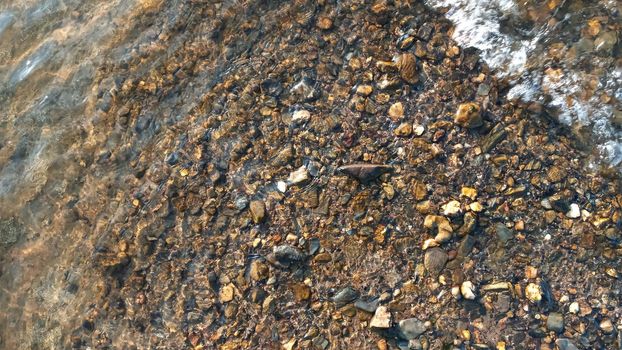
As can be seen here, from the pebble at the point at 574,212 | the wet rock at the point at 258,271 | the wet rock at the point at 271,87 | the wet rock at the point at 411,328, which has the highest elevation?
the wet rock at the point at 271,87

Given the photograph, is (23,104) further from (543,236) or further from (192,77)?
(543,236)

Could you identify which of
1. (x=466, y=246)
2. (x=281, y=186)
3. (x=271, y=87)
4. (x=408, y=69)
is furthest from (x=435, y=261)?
(x=271, y=87)

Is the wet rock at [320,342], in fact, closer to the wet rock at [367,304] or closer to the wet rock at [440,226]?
the wet rock at [367,304]

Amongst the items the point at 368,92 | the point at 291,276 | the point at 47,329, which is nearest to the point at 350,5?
the point at 368,92

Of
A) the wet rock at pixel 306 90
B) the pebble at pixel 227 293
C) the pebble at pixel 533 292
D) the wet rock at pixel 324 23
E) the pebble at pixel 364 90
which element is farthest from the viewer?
the wet rock at pixel 324 23

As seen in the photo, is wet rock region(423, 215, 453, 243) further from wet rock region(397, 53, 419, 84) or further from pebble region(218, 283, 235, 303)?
pebble region(218, 283, 235, 303)

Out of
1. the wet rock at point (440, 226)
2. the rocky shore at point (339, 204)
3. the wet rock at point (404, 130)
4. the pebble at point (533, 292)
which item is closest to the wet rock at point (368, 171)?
the rocky shore at point (339, 204)
